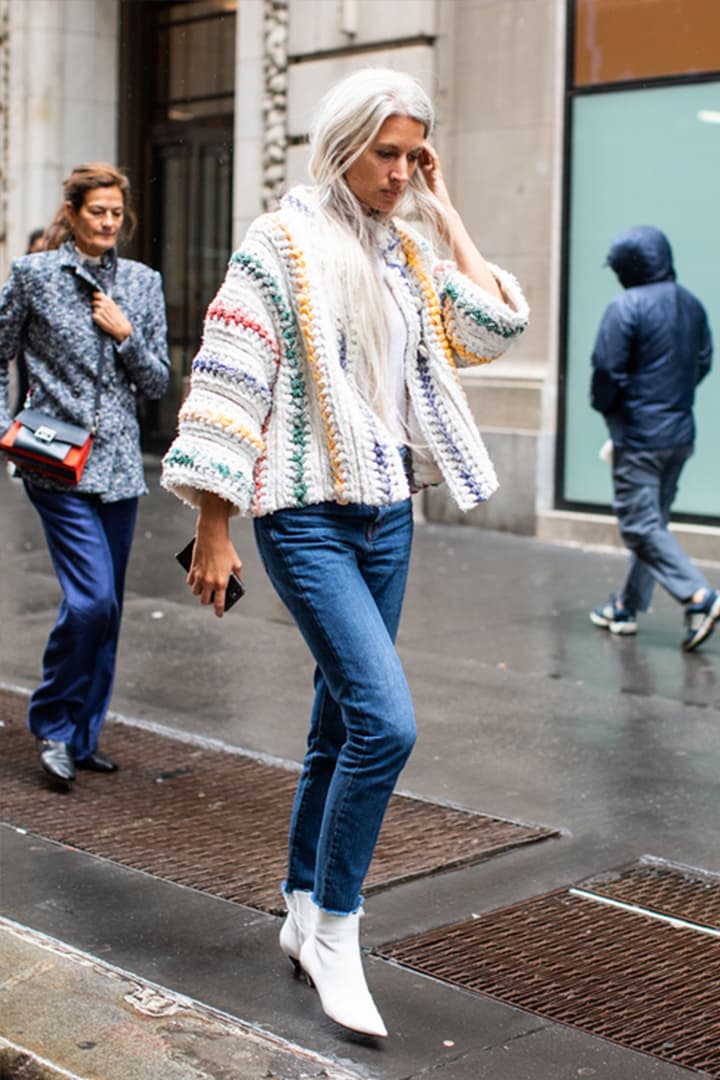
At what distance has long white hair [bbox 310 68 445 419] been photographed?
3.76m

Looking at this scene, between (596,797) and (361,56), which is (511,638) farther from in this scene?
(361,56)

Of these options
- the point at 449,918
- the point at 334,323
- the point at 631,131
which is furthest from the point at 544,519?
the point at 334,323

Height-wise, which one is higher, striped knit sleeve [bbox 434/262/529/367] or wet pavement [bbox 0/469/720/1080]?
striped knit sleeve [bbox 434/262/529/367]

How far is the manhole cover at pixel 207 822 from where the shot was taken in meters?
5.00

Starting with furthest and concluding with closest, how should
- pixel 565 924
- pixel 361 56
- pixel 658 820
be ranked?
pixel 361 56 → pixel 658 820 → pixel 565 924

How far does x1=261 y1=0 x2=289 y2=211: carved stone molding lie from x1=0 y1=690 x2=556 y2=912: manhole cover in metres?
7.74

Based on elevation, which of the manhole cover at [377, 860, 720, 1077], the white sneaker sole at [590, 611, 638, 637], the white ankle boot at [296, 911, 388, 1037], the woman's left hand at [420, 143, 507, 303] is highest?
the woman's left hand at [420, 143, 507, 303]

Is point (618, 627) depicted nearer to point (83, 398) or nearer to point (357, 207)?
point (83, 398)

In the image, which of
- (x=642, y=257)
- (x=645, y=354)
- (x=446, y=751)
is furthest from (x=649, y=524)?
(x=446, y=751)

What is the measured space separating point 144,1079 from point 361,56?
10099 mm

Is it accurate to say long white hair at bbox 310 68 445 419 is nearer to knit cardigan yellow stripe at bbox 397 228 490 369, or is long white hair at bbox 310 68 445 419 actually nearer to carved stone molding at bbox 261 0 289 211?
knit cardigan yellow stripe at bbox 397 228 490 369

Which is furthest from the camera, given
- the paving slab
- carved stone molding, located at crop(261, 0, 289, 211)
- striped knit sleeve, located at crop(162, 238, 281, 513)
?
carved stone molding, located at crop(261, 0, 289, 211)

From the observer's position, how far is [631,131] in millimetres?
11531

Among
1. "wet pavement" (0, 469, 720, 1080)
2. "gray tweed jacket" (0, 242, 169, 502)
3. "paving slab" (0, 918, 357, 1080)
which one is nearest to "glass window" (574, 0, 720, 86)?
"wet pavement" (0, 469, 720, 1080)
